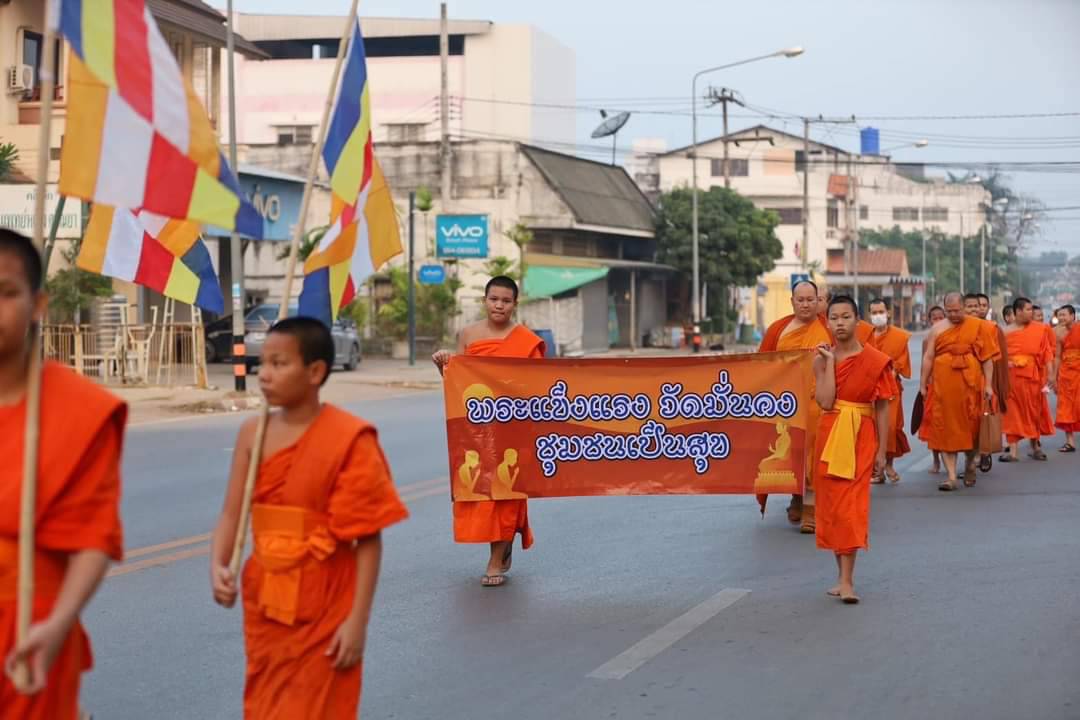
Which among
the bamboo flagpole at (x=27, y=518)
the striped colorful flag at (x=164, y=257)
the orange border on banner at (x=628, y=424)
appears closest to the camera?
the bamboo flagpole at (x=27, y=518)

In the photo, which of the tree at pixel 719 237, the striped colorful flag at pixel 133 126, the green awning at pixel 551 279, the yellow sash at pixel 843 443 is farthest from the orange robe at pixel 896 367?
the tree at pixel 719 237

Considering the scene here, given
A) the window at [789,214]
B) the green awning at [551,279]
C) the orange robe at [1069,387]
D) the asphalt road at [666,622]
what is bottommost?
the asphalt road at [666,622]

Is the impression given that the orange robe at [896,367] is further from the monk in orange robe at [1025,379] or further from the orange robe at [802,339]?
the orange robe at [802,339]

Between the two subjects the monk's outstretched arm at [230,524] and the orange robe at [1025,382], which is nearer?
the monk's outstretched arm at [230,524]

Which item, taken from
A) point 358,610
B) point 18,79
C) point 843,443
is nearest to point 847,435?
point 843,443

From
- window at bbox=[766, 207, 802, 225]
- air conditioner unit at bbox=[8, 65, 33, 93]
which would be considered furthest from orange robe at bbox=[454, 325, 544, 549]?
window at bbox=[766, 207, 802, 225]

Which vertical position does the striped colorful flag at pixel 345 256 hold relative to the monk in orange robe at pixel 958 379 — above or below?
above

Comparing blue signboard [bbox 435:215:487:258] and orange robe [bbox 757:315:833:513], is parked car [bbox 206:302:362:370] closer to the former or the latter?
blue signboard [bbox 435:215:487:258]

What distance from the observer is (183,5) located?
96.3 ft

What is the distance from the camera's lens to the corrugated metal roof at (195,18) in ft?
92.9

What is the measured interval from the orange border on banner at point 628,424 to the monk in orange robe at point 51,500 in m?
5.48

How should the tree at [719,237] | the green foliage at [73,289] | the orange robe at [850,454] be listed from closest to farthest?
the orange robe at [850,454] < the green foliage at [73,289] < the tree at [719,237]

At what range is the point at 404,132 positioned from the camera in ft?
156

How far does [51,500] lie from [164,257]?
2542mm
